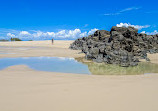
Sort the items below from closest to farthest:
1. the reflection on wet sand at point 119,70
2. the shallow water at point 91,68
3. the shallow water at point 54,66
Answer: the reflection on wet sand at point 119,70 < the shallow water at point 91,68 < the shallow water at point 54,66

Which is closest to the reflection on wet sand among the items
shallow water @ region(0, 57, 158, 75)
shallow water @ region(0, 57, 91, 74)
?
shallow water @ region(0, 57, 158, 75)

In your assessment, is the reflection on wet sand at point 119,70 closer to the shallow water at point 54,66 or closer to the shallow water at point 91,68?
the shallow water at point 91,68

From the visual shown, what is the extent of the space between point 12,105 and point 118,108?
116 inches

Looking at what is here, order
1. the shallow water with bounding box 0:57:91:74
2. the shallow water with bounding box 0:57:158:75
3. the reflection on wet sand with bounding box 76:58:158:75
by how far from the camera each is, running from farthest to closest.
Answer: the shallow water with bounding box 0:57:91:74
the shallow water with bounding box 0:57:158:75
the reflection on wet sand with bounding box 76:58:158:75

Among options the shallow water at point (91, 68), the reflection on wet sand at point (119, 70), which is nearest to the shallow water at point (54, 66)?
the shallow water at point (91, 68)

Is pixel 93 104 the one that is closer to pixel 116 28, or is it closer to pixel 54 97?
pixel 54 97

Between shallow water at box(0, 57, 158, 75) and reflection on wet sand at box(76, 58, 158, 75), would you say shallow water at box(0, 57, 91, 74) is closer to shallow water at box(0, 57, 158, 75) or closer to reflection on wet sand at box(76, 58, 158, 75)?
shallow water at box(0, 57, 158, 75)

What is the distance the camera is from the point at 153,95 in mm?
4520

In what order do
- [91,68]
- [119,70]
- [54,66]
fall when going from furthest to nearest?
1. [54,66]
2. [91,68]
3. [119,70]

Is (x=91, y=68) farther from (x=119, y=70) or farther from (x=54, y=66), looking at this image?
(x=54, y=66)

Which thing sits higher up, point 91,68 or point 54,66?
point 54,66

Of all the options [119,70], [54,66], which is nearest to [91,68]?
[119,70]

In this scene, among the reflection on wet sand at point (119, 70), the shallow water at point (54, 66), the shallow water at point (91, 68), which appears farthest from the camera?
the shallow water at point (54, 66)

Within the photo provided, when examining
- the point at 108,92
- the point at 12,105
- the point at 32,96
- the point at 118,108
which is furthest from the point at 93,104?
the point at 12,105
